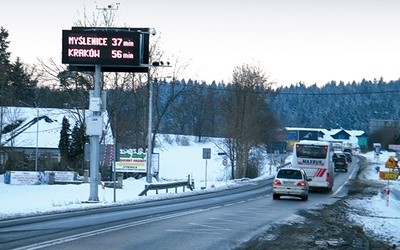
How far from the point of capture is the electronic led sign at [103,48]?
29.5m

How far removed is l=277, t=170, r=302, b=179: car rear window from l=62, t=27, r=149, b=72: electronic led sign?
10325 mm

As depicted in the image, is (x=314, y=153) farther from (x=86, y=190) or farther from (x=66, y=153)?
(x=66, y=153)

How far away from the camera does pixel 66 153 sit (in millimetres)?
64062

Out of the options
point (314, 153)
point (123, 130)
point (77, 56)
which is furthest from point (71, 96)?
point (77, 56)

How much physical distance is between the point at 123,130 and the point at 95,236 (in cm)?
4241

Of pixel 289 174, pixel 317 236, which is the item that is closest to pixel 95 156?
pixel 289 174

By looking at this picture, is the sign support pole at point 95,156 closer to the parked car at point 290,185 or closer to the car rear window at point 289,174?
the parked car at point 290,185

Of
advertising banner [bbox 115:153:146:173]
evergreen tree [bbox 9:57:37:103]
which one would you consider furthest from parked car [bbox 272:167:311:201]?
evergreen tree [bbox 9:57:37:103]

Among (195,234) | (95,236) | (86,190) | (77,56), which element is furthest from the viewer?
(86,190)

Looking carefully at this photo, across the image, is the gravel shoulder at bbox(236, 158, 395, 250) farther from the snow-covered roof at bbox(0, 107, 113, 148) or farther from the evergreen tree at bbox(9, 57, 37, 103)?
the evergreen tree at bbox(9, 57, 37, 103)

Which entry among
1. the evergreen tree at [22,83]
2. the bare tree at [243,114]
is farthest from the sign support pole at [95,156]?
the evergreen tree at [22,83]

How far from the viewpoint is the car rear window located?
115ft

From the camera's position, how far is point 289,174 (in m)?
35.5

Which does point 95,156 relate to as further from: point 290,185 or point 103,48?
point 290,185
